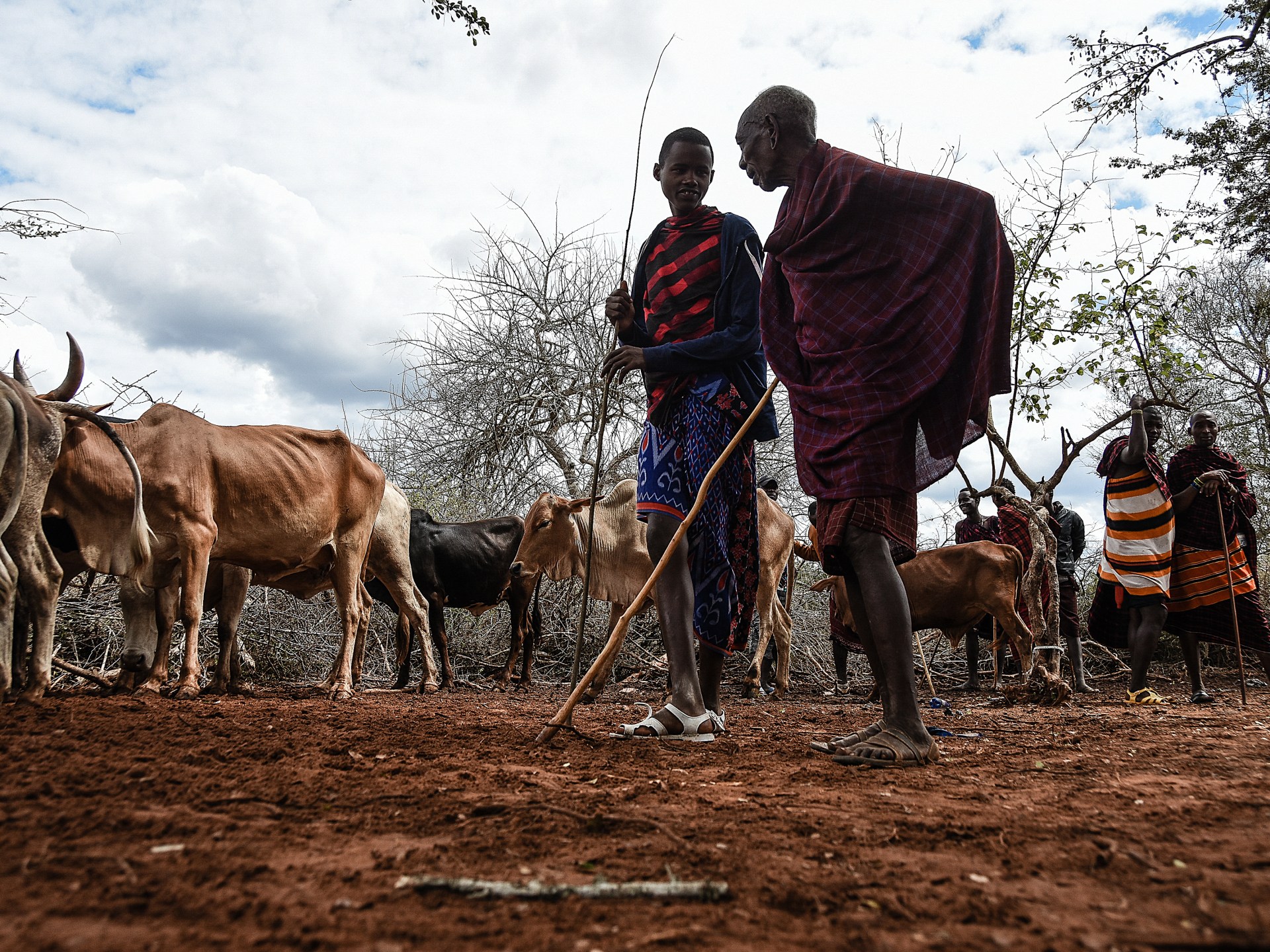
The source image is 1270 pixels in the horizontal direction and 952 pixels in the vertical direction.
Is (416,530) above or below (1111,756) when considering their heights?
above

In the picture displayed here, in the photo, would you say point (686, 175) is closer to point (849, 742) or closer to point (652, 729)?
point (652, 729)

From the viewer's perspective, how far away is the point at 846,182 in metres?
3.08

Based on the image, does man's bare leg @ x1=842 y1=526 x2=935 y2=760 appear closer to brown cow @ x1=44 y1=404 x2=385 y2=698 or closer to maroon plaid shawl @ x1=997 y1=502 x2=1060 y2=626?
brown cow @ x1=44 y1=404 x2=385 y2=698

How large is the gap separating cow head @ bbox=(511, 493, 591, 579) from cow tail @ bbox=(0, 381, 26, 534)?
15.1ft

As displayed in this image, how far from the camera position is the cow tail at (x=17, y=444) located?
3.54 meters

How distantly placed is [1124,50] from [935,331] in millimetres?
6601

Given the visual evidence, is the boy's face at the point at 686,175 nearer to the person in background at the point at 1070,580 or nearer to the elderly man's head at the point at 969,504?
the person in background at the point at 1070,580

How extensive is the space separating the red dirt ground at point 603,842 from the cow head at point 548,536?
192 inches

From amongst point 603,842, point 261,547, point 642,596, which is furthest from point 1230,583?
point 261,547

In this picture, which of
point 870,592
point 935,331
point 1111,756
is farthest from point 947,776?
point 935,331

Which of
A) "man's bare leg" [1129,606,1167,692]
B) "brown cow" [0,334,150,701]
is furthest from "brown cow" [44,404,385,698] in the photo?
"man's bare leg" [1129,606,1167,692]

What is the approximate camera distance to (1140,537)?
663cm

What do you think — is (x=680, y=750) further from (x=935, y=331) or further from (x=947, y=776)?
(x=935, y=331)

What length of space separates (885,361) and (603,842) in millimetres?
1886
